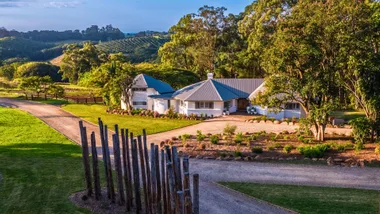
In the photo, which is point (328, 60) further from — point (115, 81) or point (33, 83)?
point (33, 83)

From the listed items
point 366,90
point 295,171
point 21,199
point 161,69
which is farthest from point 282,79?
point 161,69

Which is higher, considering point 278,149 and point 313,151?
point 313,151

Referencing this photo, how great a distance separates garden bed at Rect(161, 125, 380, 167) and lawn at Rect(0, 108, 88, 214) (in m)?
7.34

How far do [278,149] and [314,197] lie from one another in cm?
880

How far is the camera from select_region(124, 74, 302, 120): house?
38.6 meters

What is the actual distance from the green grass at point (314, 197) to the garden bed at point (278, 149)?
16.1 ft

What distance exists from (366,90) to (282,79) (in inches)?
209

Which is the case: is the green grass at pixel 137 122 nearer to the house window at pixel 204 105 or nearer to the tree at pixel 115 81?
the tree at pixel 115 81

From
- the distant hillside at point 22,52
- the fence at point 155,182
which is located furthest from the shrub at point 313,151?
the distant hillside at point 22,52

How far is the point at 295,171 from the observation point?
1758cm

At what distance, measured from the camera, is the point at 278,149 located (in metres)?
22.0

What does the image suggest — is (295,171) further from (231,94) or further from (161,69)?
(161,69)

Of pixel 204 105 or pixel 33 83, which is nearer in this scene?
pixel 204 105

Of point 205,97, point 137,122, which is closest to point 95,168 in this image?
point 137,122
